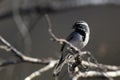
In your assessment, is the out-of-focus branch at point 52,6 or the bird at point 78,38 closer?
the bird at point 78,38

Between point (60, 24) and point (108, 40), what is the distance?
651mm

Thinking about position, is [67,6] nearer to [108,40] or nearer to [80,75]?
[108,40]

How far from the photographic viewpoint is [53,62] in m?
3.91

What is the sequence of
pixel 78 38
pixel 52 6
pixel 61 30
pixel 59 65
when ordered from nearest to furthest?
pixel 59 65, pixel 78 38, pixel 61 30, pixel 52 6

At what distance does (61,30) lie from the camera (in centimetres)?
676

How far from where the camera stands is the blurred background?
634cm

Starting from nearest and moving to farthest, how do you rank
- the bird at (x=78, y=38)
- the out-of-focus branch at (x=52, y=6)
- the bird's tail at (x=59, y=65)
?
the bird's tail at (x=59, y=65) < the bird at (x=78, y=38) < the out-of-focus branch at (x=52, y=6)

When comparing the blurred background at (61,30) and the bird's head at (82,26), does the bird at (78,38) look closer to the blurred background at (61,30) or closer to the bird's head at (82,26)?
the bird's head at (82,26)

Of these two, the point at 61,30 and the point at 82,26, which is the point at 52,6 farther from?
the point at 82,26

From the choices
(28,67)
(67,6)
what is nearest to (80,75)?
(28,67)

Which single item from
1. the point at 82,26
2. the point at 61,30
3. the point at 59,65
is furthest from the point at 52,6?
the point at 59,65

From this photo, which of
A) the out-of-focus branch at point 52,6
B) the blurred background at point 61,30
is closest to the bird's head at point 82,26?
the blurred background at point 61,30

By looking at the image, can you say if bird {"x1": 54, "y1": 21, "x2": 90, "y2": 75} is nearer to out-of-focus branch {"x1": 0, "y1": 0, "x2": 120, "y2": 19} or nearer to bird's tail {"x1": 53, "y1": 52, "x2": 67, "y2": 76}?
bird's tail {"x1": 53, "y1": 52, "x2": 67, "y2": 76}

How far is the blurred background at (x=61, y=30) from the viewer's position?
6.34m
